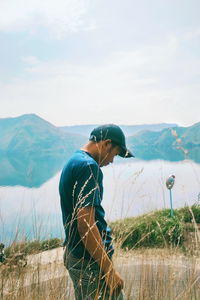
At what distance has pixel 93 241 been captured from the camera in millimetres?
1674

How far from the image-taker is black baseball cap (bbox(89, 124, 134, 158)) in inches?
75.0

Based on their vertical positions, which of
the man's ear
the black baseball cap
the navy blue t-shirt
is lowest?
the navy blue t-shirt

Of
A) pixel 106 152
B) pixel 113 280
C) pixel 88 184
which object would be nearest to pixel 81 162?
pixel 88 184

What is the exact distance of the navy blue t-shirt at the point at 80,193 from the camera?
170 centimetres

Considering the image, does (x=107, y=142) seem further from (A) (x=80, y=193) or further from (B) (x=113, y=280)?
(B) (x=113, y=280)

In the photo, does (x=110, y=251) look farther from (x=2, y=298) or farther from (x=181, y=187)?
(x=2, y=298)

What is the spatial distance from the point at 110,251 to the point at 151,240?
191 inches

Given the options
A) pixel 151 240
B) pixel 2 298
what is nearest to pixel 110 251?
pixel 2 298

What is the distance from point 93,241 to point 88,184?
0.81 feet

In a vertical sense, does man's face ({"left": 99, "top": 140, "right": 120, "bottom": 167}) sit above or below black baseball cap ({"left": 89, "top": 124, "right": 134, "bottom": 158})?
below

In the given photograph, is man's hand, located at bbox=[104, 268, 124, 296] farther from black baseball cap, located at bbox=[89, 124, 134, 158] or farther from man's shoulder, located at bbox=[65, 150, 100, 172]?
black baseball cap, located at bbox=[89, 124, 134, 158]

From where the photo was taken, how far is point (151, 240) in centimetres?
647

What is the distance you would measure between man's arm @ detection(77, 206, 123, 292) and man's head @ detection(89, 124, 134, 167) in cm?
31

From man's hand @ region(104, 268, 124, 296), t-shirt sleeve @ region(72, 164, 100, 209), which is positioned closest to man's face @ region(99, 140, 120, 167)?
t-shirt sleeve @ region(72, 164, 100, 209)
